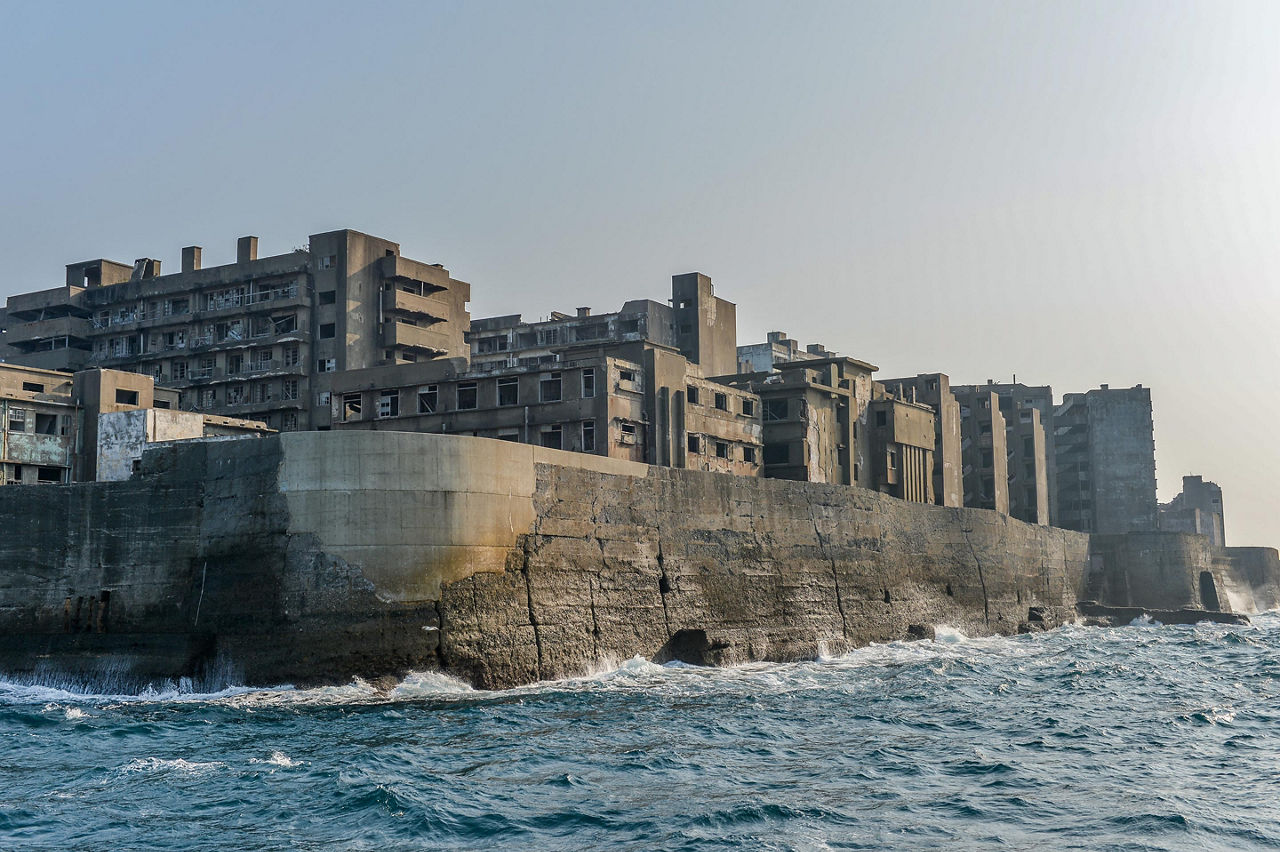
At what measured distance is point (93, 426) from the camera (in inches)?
2137

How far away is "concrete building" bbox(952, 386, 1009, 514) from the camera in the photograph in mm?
90562

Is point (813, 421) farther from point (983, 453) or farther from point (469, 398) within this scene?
point (983, 453)

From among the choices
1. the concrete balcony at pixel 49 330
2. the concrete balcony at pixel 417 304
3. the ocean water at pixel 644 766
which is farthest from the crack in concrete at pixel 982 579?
the concrete balcony at pixel 49 330

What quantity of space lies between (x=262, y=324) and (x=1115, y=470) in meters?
70.7

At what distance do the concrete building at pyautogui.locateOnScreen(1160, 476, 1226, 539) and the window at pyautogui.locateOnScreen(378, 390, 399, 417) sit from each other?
92506mm

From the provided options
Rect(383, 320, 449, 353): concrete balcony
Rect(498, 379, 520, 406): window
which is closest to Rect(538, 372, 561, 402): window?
Rect(498, 379, 520, 406): window

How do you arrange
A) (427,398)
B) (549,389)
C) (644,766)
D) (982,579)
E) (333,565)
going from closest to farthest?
(644,766) → (333,565) → (549,389) → (427,398) → (982,579)

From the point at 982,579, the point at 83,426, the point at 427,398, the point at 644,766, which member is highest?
the point at 427,398

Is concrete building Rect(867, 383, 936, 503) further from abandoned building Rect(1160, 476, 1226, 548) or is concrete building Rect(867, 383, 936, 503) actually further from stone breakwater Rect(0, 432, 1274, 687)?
abandoned building Rect(1160, 476, 1226, 548)

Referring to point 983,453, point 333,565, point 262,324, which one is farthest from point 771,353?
point 333,565

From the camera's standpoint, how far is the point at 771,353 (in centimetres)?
9888

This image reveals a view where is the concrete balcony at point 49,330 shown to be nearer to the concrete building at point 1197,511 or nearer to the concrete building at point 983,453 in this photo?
the concrete building at point 983,453

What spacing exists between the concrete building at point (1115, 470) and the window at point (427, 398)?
6932cm

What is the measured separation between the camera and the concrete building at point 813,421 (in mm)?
67188
